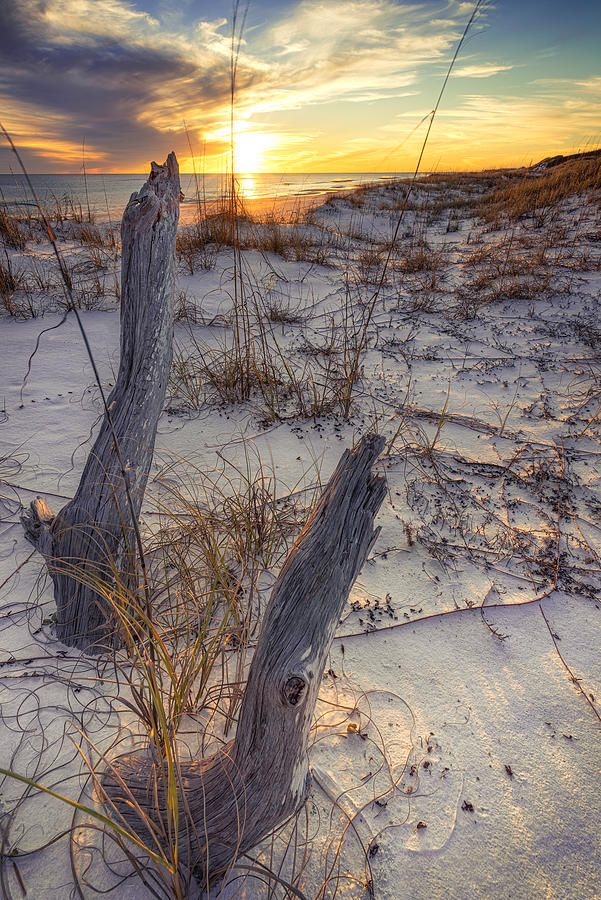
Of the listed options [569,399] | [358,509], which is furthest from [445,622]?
[569,399]

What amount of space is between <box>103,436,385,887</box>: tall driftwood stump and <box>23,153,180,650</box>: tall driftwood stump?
1.79 ft

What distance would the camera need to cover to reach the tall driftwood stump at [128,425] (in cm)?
139

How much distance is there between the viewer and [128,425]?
149 cm

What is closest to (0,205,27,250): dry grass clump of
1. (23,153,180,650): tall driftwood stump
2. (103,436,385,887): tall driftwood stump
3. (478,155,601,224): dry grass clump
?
(23,153,180,650): tall driftwood stump

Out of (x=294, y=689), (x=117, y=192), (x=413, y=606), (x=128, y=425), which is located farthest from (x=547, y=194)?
(x=117, y=192)

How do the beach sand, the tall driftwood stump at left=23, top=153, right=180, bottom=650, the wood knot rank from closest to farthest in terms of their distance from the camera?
the wood knot
the beach sand
the tall driftwood stump at left=23, top=153, right=180, bottom=650

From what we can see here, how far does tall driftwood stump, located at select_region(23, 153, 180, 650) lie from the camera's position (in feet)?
4.57

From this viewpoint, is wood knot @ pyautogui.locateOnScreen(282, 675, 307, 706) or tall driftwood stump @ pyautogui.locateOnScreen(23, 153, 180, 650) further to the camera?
tall driftwood stump @ pyautogui.locateOnScreen(23, 153, 180, 650)

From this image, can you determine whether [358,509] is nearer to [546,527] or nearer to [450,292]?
[546,527]

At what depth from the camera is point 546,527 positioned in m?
2.00

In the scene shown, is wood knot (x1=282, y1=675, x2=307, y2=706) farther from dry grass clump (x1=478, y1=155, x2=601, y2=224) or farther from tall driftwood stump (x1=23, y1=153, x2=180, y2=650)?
dry grass clump (x1=478, y1=155, x2=601, y2=224)

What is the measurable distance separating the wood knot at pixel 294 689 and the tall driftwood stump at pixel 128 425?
732 millimetres

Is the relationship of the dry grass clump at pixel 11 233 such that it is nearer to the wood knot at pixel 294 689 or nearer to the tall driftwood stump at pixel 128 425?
the tall driftwood stump at pixel 128 425

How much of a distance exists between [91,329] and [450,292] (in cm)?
363
